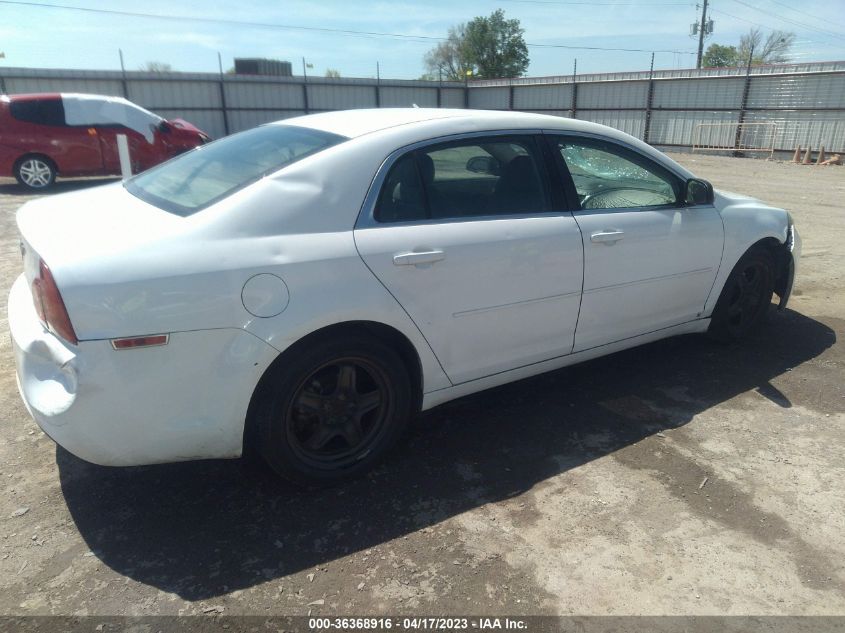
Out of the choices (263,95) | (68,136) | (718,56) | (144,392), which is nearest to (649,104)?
(263,95)

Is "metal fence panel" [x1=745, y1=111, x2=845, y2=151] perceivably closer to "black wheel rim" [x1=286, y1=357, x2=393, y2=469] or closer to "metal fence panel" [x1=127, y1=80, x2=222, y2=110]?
"metal fence panel" [x1=127, y1=80, x2=222, y2=110]

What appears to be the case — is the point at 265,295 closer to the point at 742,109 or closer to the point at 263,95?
the point at 742,109

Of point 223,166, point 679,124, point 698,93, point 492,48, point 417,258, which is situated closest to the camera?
point 417,258

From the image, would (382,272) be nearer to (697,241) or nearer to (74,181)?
(697,241)

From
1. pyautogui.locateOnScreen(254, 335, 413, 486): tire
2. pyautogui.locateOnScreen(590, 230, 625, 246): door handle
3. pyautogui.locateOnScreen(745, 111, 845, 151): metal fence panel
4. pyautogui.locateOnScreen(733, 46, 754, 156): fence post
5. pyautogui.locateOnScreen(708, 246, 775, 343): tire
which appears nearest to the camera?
pyautogui.locateOnScreen(254, 335, 413, 486): tire

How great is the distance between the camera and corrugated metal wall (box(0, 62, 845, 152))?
71.3 feet

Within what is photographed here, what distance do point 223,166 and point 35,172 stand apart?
1176cm

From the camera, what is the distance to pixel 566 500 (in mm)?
2791

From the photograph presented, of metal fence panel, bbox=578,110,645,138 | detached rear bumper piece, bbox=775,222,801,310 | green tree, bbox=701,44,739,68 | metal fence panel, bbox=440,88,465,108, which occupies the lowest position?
detached rear bumper piece, bbox=775,222,801,310

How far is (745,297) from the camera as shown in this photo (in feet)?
14.7

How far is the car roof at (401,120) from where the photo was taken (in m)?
3.00

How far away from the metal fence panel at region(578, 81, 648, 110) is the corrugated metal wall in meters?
0.04

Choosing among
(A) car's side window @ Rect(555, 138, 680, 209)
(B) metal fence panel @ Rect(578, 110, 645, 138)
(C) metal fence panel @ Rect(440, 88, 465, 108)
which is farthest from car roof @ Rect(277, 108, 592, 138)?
(C) metal fence panel @ Rect(440, 88, 465, 108)

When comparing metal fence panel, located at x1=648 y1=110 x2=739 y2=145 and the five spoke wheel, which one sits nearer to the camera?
the five spoke wheel
